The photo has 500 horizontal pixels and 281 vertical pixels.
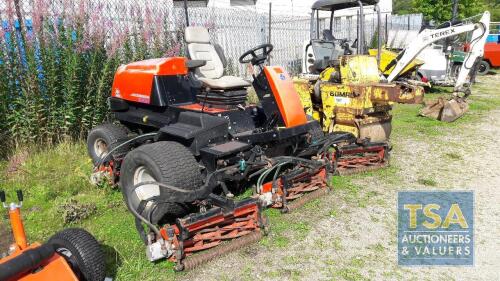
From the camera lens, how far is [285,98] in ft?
13.1

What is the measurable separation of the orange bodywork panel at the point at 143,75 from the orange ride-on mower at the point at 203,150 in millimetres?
11

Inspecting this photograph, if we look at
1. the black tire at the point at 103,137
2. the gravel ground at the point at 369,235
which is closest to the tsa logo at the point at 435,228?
the gravel ground at the point at 369,235

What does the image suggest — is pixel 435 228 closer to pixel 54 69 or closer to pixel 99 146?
pixel 99 146

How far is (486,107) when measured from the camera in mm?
8977

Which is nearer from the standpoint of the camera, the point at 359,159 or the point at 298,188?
the point at 298,188

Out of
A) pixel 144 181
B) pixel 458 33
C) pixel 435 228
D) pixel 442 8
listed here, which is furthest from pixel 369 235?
pixel 442 8

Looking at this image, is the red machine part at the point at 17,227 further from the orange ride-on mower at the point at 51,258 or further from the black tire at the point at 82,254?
the black tire at the point at 82,254

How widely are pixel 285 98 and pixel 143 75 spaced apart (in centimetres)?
152

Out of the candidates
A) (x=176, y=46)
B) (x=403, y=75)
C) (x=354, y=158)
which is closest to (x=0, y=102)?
(x=176, y=46)

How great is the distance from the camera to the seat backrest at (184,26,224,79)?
16.0 feet

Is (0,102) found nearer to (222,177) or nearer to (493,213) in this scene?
(222,177)

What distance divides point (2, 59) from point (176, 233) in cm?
352

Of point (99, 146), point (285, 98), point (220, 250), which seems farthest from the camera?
point (99, 146)

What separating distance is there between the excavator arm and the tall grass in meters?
5.18
